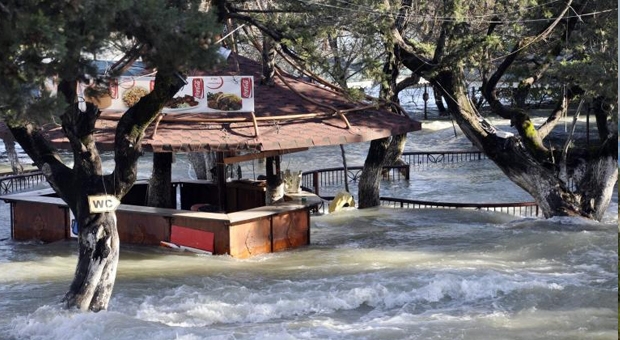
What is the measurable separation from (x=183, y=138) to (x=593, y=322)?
325 inches

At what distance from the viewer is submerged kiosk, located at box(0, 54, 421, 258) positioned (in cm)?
1633

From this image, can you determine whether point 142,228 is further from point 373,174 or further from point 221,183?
point 373,174

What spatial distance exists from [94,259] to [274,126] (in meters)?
6.43

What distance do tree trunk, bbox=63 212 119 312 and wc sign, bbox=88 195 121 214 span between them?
15 cm

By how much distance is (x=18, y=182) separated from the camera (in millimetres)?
28828

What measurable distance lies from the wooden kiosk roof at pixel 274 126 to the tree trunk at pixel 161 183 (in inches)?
71.5

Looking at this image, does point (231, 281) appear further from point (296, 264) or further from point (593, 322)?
point (593, 322)

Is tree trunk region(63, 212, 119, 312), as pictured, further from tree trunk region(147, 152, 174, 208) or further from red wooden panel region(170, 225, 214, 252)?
tree trunk region(147, 152, 174, 208)

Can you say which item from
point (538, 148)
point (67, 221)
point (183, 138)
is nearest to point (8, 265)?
point (67, 221)

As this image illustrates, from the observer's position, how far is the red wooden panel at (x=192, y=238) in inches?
648

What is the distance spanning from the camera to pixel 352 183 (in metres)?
31.3

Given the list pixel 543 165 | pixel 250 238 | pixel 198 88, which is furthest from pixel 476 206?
pixel 198 88

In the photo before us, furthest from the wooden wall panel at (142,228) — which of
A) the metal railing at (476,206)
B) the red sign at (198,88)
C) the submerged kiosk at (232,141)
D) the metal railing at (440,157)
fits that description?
the metal railing at (440,157)

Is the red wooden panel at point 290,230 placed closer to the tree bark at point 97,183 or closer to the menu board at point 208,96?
the menu board at point 208,96
